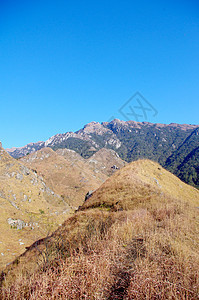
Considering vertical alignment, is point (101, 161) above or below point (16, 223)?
above

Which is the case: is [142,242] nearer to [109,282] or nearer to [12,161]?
[109,282]

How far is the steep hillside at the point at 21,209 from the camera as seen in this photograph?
3144 cm

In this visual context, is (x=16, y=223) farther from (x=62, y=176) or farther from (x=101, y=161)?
(x=101, y=161)

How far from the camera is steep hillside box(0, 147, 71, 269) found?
3144 cm

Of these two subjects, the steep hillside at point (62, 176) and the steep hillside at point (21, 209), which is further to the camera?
the steep hillside at point (62, 176)

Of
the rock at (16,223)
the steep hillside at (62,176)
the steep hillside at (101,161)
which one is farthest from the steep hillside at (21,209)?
the steep hillside at (101,161)

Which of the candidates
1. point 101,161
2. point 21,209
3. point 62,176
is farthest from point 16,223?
point 101,161

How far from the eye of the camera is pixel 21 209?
148 feet

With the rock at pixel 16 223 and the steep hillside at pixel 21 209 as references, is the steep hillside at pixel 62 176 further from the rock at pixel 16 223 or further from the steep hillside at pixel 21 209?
the rock at pixel 16 223

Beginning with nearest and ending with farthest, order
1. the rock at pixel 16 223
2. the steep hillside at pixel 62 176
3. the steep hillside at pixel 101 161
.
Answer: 1. the rock at pixel 16 223
2. the steep hillside at pixel 62 176
3. the steep hillside at pixel 101 161

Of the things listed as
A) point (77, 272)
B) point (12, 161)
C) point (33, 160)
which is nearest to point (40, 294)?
point (77, 272)

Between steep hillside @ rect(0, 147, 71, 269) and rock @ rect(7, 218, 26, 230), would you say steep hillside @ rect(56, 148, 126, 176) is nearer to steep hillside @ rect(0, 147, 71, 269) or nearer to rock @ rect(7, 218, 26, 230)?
steep hillside @ rect(0, 147, 71, 269)

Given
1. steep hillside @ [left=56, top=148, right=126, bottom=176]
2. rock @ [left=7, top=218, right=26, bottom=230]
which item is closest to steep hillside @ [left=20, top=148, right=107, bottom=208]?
steep hillside @ [left=56, top=148, right=126, bottom=176]

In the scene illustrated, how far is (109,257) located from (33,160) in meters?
118
